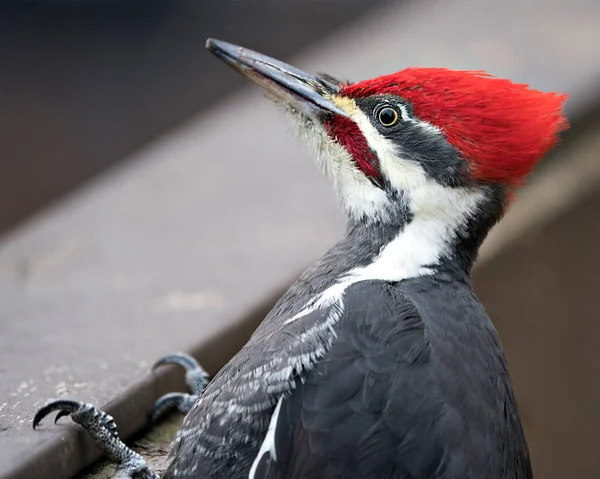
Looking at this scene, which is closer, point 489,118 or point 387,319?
point 387,319

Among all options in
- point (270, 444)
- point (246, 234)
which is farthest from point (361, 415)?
point (246, 234)

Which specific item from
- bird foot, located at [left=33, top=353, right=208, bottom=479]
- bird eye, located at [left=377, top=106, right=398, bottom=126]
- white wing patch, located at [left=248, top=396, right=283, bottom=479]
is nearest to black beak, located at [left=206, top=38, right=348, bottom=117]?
bird eye, located at [left=377, top=106, right=398, bottom=126]

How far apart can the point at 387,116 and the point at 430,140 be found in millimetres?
140

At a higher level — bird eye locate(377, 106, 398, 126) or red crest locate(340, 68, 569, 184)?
bird eye locate(377, 106, 398, 126)

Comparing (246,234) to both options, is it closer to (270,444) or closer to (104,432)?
(104,432)

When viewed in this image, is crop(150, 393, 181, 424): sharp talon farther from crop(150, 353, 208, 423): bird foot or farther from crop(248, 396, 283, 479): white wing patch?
crop(248, 396, 283, 479): white wing patch

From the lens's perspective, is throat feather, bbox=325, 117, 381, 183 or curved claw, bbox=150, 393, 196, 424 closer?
throat feather, bbox=325, 117, 381, 183

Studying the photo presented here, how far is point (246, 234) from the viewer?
144 inches

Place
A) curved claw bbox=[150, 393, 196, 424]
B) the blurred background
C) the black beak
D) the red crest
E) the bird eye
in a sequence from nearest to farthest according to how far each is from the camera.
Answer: the red crest
the bird eye
the black beak
curved claw bbox=[150, 393, 196, 424]
the blurred background

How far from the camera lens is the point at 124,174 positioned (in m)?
Answer: 4.10

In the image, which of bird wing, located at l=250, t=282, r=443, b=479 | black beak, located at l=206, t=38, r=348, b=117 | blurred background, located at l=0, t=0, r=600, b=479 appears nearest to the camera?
bird wing, located at l=250, t=282, r=443, b=479

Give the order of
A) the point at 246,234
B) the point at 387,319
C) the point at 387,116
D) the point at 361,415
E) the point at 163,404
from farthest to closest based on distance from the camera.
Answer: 1. the point at 246,234
2. the point at 163,404
3. the point at 387,116
4. the point at 387,319
5. the point at 361,415

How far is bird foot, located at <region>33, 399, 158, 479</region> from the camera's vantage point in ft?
8.16

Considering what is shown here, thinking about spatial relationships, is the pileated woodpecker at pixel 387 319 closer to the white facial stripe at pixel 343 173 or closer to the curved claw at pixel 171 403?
the white facial stripe at pixel 343 173
